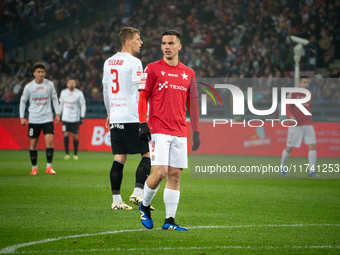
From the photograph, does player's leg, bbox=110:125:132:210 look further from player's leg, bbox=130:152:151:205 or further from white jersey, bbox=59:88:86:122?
white jersey, bbox=59:88:86:122

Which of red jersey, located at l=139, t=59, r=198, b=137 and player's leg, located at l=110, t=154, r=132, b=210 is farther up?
red jersey, located at l=139, t=59, r=198, b=137

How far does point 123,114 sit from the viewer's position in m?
6.88

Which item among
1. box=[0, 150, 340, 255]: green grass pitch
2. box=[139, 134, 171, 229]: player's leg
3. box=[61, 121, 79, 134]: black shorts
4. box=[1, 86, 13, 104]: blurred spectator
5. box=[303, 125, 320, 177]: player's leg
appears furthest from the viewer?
box=[1, 86, 13, 104]: blurred spectator

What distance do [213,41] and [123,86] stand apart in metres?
16.0

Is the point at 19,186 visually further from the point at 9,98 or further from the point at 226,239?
the point at 9,98

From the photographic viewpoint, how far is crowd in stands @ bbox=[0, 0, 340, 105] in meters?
20.2

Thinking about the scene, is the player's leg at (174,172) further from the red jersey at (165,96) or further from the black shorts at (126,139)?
the black shorts at (126,139)

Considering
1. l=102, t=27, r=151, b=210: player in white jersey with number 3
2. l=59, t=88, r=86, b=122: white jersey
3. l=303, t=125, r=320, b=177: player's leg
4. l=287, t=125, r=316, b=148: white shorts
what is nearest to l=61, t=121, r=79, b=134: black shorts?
l=59, t=88, r=86, b=122: white jersey

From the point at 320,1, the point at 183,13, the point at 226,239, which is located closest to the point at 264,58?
the point at 320,1

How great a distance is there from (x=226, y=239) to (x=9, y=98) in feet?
60.1

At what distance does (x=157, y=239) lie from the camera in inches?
191

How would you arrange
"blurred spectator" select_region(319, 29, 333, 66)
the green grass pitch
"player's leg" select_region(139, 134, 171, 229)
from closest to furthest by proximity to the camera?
the green grass pitch
"player's leg" select_region(139, 134, 171, 229)
"blurred spectator" select_region(319, 29, 333, 66)

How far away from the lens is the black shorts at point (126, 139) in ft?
22.5

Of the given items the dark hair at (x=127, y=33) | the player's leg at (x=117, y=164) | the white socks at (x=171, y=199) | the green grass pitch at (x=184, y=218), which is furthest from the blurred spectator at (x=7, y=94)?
the white socks at (x=171, y=199)
